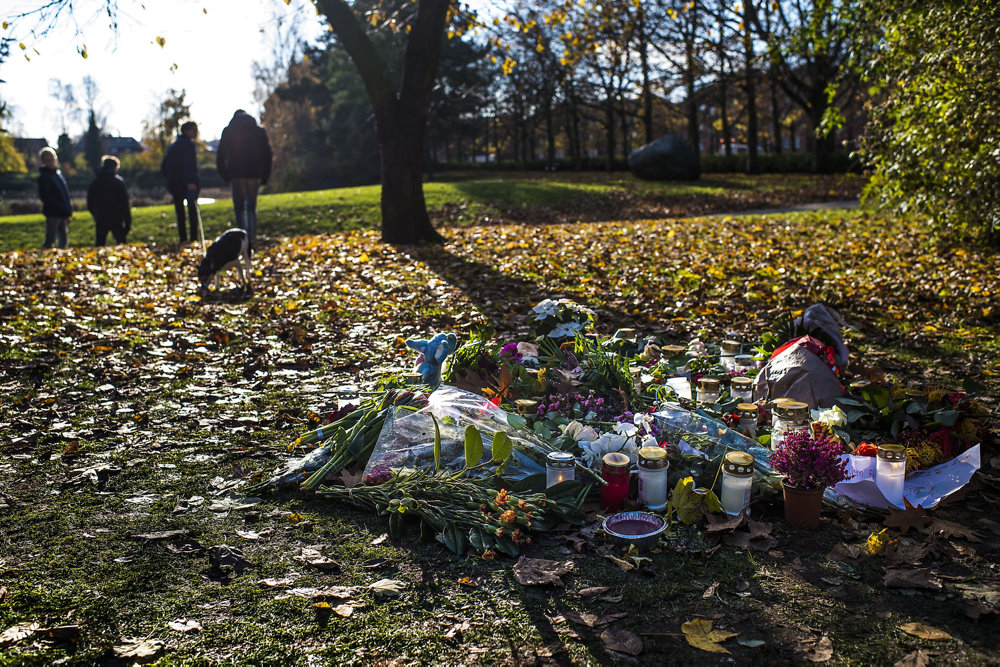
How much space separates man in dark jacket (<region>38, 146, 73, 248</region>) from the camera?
39.2 feet

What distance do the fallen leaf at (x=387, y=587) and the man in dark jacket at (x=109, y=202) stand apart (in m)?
12.5

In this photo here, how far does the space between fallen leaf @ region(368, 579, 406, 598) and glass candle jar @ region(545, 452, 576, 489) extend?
2.89ft

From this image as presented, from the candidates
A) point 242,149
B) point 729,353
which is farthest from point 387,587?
point 242,149

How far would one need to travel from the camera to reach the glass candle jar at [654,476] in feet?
10.0

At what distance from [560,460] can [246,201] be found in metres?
9.05

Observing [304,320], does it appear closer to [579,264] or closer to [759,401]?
[579,264]

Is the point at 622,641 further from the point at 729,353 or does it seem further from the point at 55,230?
the point at 55,230

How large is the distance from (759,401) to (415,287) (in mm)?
5088

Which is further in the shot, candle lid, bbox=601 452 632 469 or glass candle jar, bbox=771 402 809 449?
glass candle jar, bbox=771 402 809 449

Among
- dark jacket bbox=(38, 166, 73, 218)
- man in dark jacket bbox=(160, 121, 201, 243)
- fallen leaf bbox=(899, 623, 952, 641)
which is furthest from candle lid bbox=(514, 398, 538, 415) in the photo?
dark jacket bbox=(38, 166, 73, 218)

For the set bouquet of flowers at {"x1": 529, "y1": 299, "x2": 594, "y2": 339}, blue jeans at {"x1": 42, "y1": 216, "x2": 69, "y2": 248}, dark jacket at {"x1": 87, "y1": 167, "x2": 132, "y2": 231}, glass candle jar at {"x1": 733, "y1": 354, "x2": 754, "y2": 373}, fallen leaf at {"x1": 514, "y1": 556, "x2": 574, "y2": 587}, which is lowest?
fallen leaf at {"x1": 514, "y1": 556, "x2": 574, "y2": 587}

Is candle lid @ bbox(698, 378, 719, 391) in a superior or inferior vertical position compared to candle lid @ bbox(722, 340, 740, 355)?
inferior

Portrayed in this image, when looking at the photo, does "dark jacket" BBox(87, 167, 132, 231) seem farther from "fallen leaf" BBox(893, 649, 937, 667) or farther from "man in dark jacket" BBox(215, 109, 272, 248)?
"fallen leaf" BBox(893, 649, 937, 667)

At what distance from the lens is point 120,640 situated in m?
2.23
